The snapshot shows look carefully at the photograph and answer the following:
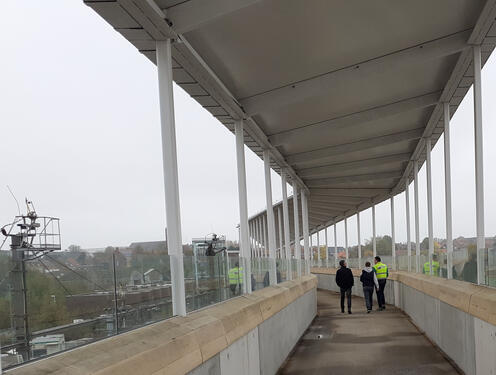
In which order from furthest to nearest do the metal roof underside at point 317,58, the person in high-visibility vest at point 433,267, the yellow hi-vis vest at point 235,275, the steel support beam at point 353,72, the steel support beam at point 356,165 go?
the steel support beam at point 356,165 < the person in high-visibility vest at point 433,267 < the steel support beam at point 353,72 < the yellow hi-vis vest at point 235,275 < the metal roof underside at point 317,58

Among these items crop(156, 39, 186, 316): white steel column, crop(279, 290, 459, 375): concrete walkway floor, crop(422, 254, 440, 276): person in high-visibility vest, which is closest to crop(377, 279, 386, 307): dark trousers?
crop(279, 290, 459, 375): concrete walkway floor

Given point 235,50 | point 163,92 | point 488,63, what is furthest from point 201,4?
point 488,63

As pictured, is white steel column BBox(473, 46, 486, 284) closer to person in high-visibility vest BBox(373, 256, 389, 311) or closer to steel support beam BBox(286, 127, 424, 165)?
steel support beam BBox(286, 127, 424, 165)

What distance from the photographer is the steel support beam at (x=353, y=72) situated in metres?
10.1

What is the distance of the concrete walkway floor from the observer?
10172mm

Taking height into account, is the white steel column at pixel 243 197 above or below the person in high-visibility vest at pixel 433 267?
above

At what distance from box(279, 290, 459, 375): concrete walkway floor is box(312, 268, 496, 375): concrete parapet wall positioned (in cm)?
34

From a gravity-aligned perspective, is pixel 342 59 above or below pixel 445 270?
above

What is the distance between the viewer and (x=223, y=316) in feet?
23.4

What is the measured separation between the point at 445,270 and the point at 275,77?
18.6 ft

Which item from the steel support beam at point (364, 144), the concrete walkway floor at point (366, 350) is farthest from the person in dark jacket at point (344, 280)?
the steel support beam at point (364, 144)

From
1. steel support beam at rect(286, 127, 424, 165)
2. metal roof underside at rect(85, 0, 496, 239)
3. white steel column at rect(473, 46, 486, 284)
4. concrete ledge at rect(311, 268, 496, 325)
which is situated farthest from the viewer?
steel support beam at rect(286, 127, 424, 165)

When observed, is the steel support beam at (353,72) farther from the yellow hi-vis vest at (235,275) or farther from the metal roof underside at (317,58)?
the yellow hi-vis vest at (235,275)

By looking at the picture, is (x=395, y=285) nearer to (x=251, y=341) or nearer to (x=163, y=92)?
(x=251, y=341)
